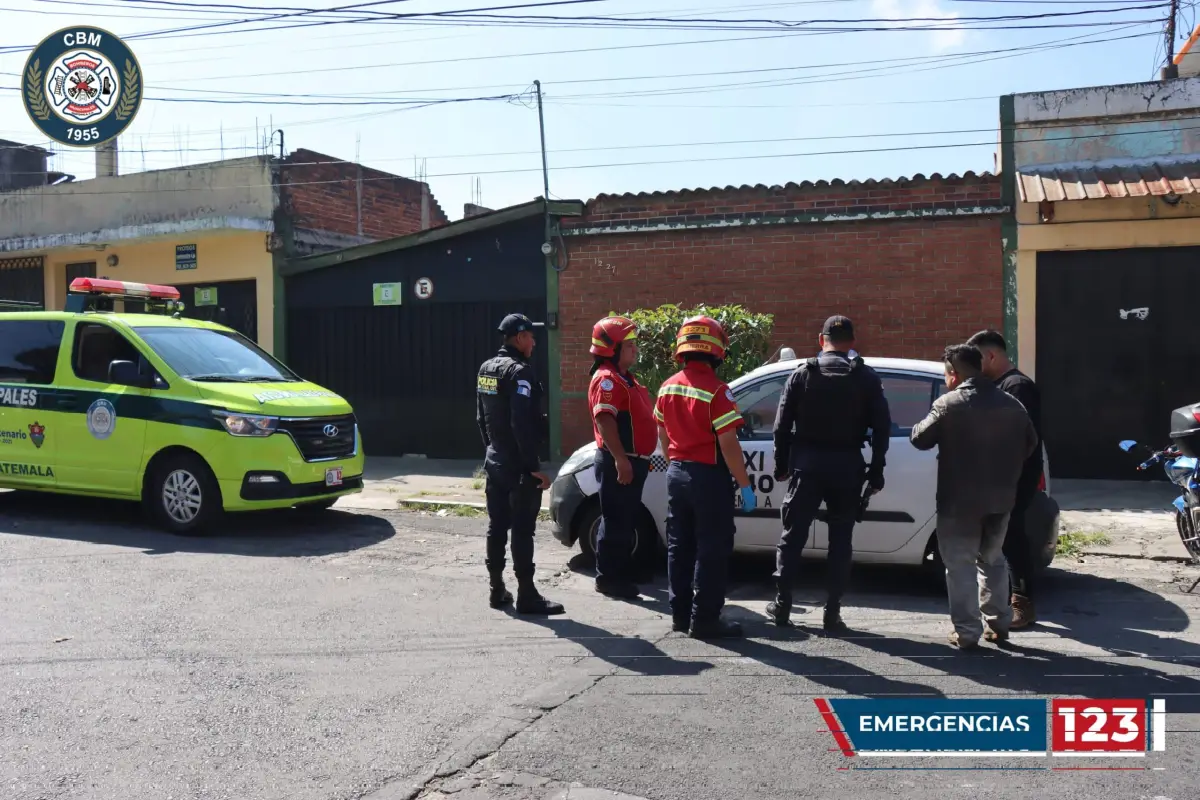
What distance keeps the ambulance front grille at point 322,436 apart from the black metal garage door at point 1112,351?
7.44m

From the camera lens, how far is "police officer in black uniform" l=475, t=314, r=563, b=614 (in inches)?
240

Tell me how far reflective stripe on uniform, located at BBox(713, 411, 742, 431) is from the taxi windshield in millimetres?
5255

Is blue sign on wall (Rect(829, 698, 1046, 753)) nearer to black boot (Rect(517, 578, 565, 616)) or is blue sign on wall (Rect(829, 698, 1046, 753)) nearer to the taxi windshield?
black boot (Rect(517, 578, 565, 616))

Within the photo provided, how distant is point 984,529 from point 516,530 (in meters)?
2.67

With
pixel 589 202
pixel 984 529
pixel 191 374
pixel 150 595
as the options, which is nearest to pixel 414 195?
pixel 589 202

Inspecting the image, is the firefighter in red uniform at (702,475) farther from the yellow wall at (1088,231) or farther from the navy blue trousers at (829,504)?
the yellow wall at (1088,231)

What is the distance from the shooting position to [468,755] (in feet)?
13.2

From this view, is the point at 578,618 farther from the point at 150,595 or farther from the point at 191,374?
the point at 191,374

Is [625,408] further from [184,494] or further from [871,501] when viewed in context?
[184,494]

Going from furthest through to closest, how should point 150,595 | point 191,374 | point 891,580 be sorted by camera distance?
point 191,374 < point 891,580 < point 150,595

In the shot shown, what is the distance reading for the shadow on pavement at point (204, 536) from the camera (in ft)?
27.1

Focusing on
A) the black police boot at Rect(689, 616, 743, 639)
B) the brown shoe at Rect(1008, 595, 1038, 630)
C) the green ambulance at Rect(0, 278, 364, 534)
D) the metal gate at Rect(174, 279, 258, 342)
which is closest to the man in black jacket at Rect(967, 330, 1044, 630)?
the brown shoe at Rect(1008, 595, 1038, 630)

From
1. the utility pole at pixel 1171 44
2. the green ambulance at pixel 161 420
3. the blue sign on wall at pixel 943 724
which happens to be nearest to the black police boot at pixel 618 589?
the blue sign on wall at pixel 943 724

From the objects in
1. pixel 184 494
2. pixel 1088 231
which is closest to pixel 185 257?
pixel 184 494
